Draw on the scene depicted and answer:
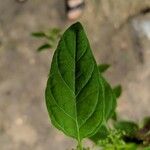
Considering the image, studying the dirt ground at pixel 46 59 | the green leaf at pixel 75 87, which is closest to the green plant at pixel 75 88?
the green leaf at pixel 75 87

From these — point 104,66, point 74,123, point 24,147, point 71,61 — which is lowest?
point 24,147

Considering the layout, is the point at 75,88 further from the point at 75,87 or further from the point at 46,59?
the point at 46,59

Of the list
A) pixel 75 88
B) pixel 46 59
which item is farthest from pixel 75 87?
pixel 46 59

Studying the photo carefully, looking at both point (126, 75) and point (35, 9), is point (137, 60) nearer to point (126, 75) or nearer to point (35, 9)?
point (126, 75)

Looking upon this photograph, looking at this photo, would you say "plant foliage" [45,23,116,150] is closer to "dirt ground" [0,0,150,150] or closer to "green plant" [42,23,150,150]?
"green plant" [42,23,150,150]

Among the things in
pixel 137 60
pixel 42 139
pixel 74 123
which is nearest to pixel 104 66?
pixel 74 123

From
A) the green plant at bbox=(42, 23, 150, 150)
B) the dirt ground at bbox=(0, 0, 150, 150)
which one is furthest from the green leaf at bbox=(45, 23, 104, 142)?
the dirt ground at bbox=(0, 0, 150, 150)
